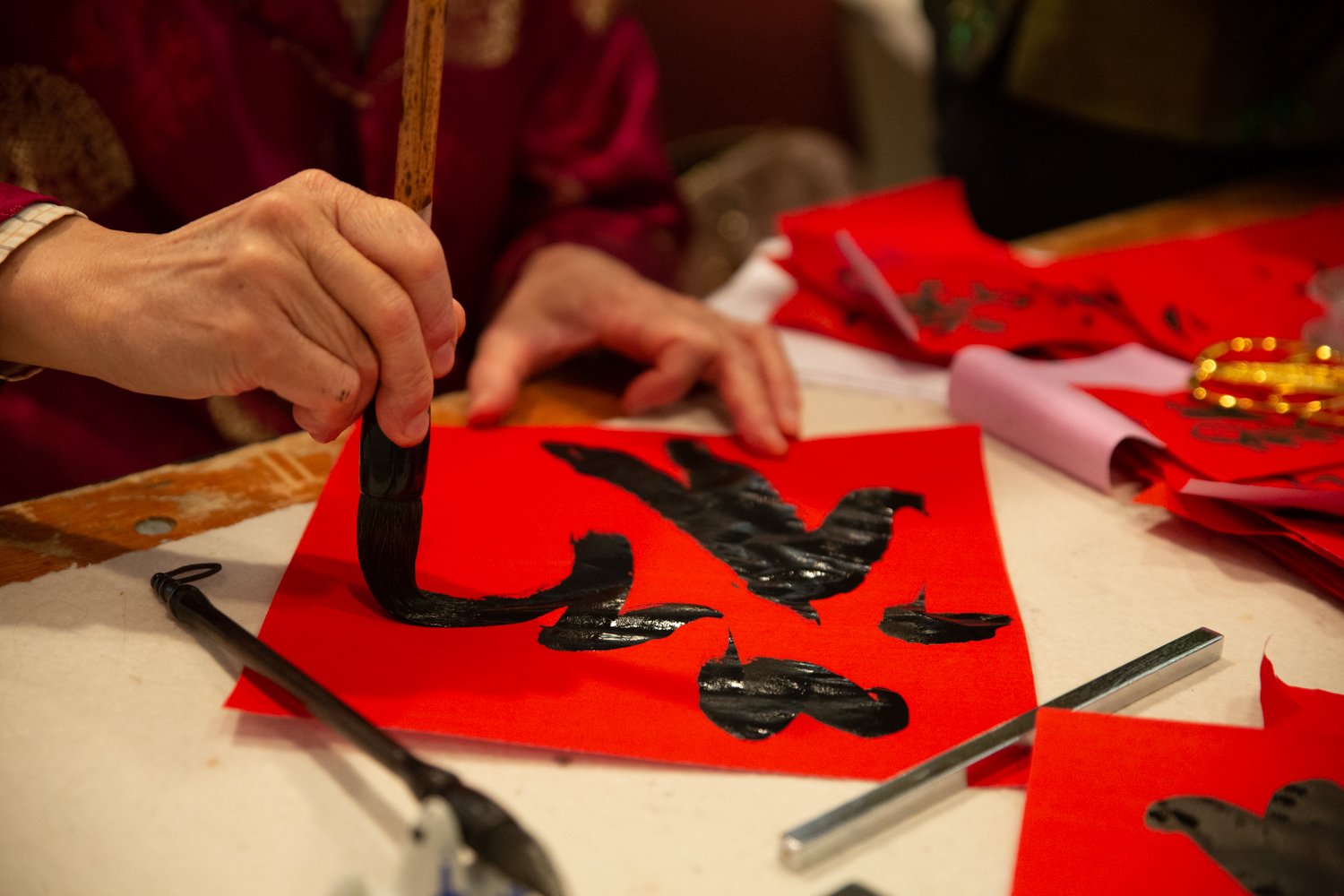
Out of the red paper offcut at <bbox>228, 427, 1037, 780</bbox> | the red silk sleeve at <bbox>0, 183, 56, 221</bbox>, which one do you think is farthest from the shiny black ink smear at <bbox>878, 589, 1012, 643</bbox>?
the red silk sleeve at <bbox>0, 183, 56, 221</bbox>

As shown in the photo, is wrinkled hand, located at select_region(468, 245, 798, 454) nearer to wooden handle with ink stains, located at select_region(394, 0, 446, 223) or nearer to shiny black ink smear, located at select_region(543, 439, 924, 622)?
shiny black ink smear, located at select_region(543, 439, 924, 622)

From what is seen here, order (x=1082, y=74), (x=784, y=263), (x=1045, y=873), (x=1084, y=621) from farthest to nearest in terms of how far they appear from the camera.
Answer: (x=1082, y=74) → (x=784, y=263) → (x=1084, y=621) → (x=1045, y=873)

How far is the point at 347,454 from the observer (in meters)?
0.65

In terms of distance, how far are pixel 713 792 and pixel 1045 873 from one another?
0.12m

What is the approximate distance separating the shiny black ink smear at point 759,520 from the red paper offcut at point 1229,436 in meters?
0.15

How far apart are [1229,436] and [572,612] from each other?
0.40 m

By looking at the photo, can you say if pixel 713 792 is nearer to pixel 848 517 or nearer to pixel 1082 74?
pixel 848 517

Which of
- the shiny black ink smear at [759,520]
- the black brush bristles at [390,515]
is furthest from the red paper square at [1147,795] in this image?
the black brush bristles at [390,515]

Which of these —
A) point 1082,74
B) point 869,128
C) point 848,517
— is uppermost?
point 1082,74

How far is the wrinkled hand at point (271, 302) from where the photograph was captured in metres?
0.47

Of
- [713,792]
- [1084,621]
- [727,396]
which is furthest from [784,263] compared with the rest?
[713,792]

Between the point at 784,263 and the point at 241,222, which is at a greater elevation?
the point at 241,222

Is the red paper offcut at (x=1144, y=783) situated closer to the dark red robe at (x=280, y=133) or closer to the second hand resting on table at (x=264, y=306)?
the second hand resting on table at (x=264, y=306)

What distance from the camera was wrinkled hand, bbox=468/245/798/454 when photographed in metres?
0.72
